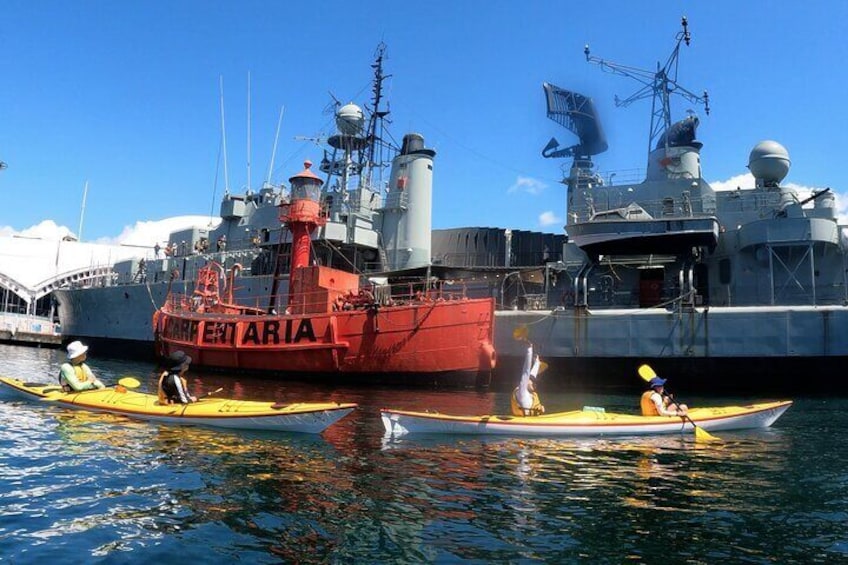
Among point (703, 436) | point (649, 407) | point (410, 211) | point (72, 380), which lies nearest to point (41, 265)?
point (410, 211)

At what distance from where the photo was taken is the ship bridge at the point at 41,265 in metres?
56.2

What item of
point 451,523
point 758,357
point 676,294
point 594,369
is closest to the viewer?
point 451,523

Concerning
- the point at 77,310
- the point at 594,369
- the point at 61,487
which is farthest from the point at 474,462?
the point at 77,310

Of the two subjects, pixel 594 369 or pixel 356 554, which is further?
pixel 594 369

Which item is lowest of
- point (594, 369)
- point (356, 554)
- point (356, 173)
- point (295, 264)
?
point (356, 554)

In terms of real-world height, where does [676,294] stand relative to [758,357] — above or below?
above

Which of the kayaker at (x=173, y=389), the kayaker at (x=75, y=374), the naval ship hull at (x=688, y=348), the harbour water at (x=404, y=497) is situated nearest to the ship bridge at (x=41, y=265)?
the kayaker at (x=75, y=374)

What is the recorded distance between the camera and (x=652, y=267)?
25422 millimetres

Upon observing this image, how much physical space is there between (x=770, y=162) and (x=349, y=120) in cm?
2229

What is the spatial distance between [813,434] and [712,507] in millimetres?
7153

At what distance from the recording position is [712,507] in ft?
25.2

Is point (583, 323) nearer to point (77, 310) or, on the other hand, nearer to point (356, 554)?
point (356, 554)

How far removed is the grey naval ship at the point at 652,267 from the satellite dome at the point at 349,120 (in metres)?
2.07

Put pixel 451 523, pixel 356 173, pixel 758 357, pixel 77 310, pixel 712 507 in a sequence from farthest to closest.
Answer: pixel 77 310 < pixel 356 173 < pixel 758 357 < pixel 712 507 < pixel 451 523
